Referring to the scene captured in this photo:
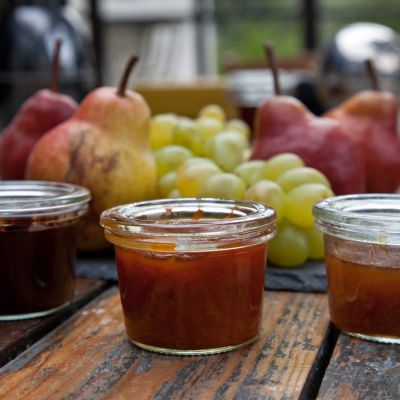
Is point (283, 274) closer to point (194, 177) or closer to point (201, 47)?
point (194, 177)

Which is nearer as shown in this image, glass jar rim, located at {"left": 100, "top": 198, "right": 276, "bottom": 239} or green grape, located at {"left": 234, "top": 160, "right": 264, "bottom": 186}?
glass jar rim, located at {"left": 100, "top": 198, "right": 276, "bottom": 239}

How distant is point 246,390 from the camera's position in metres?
0.52

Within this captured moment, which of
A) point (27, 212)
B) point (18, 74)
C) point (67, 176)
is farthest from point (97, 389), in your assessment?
point (18, 74)

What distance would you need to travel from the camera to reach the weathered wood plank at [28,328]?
2.03 feet

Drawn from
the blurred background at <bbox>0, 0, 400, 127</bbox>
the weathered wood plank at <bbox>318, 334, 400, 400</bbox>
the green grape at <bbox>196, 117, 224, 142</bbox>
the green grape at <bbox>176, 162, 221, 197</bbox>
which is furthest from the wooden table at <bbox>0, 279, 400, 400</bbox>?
the blurred background at <bbox>0, 0, 400, 127</bbox>

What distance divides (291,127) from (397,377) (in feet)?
1.63

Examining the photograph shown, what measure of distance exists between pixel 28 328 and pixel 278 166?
36 cm

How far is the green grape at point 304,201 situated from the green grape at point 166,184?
0.17 metres

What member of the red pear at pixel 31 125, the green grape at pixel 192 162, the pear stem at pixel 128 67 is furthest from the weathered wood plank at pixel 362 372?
the red pear at pixel 31 125

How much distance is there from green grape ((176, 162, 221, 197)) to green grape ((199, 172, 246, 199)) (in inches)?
0.6

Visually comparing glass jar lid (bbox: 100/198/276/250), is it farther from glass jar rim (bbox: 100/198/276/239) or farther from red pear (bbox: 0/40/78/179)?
red pear (bbox: 0/40/78/179)

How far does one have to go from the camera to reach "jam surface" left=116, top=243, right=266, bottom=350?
1.92 ft

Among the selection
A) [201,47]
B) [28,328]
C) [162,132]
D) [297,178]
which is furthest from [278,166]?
[201,47]

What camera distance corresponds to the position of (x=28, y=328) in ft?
2.19
